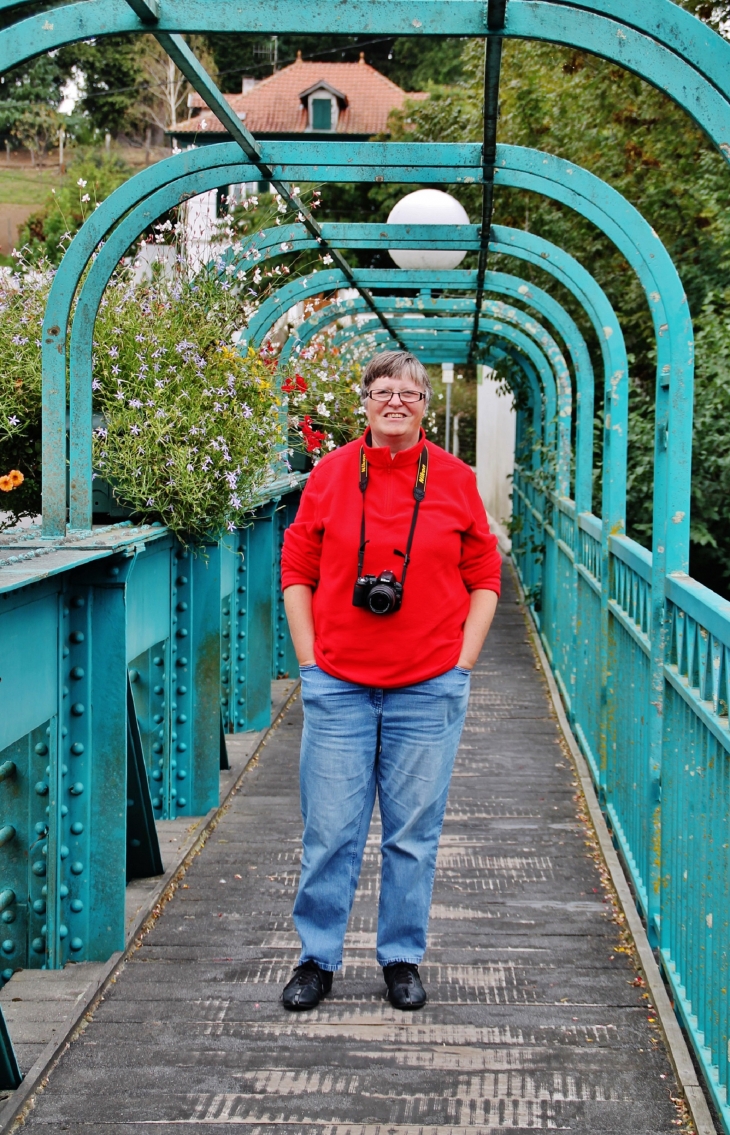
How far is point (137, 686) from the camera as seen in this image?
5.07 metres

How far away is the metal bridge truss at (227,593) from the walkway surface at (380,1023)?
202 mm

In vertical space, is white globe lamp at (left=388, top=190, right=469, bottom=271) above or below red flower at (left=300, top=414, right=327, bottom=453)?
above

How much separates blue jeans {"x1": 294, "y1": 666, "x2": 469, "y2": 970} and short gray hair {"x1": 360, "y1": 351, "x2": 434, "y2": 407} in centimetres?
79

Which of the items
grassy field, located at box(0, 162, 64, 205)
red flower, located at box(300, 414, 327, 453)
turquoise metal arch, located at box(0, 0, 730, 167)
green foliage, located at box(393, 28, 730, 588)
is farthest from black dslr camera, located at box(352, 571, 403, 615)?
grassy field, located at box(0, 162, 64, 205)

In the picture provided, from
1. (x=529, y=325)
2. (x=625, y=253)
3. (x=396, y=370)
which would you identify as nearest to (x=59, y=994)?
(x=396, y=370)

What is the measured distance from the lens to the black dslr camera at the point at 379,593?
10.7 ft

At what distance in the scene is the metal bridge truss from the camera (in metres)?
3.09

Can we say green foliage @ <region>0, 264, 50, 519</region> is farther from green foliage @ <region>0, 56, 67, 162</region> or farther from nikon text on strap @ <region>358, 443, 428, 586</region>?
green foliage @ <region>0, 56, 67, 162</region>

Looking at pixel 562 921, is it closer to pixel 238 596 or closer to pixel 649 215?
pixel 238 596

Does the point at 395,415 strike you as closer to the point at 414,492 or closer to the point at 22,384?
the point at 414,492

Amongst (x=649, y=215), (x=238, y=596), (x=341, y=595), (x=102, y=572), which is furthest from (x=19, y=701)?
(x=649, y=215)

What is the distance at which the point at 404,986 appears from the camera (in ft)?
11.6

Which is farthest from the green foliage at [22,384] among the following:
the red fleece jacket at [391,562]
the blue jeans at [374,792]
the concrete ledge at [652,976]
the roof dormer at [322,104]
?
the roof dormer at [322,104]

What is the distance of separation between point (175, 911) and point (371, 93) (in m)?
43.0
